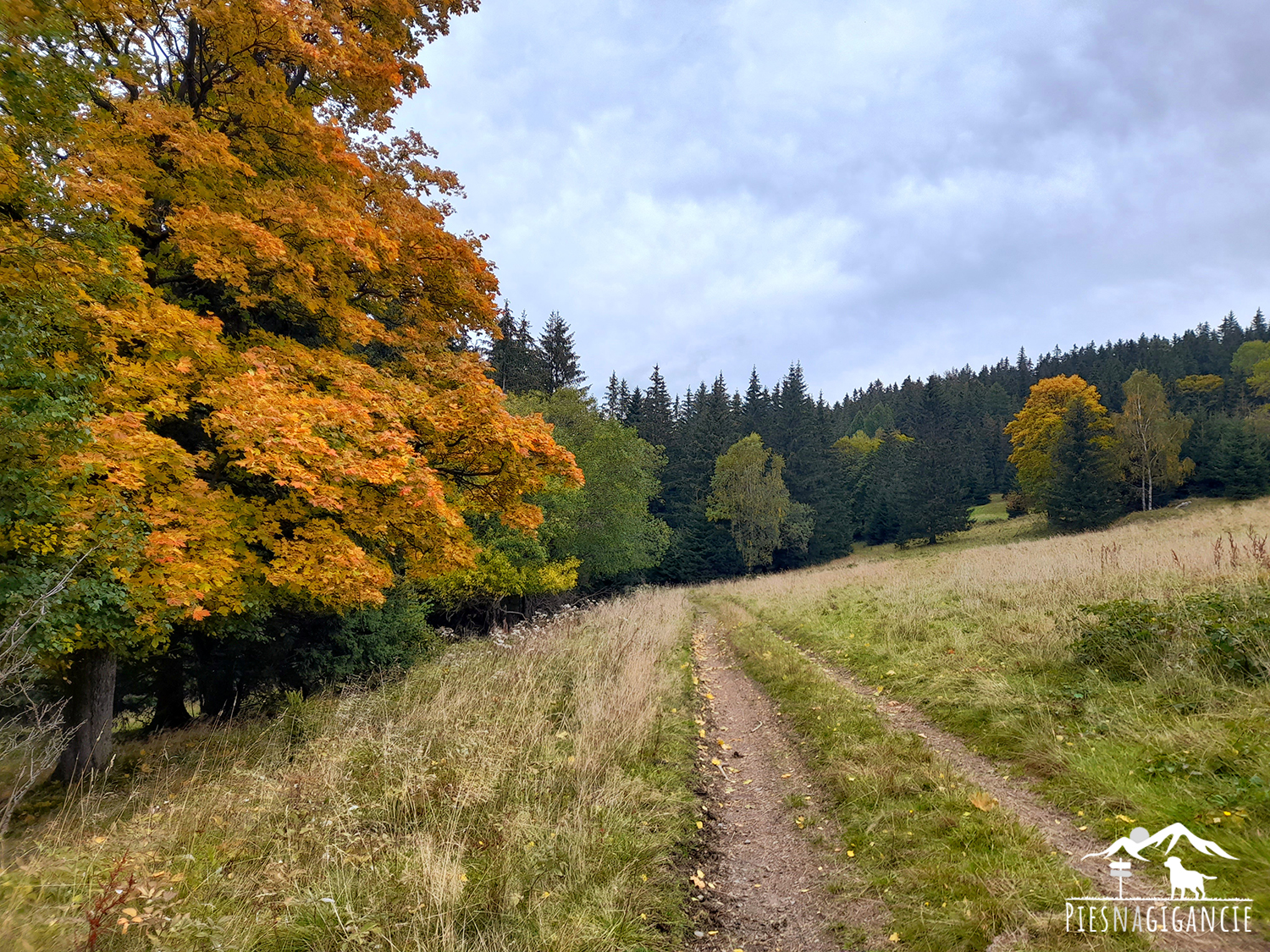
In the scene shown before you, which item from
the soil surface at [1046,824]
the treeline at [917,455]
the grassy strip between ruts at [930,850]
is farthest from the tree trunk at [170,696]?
the treeline at [917,455]

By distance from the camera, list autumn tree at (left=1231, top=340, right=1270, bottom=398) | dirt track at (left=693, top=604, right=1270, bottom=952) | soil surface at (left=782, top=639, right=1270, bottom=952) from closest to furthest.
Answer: soil surface at (left=782, top=639, right=1270, bottom=952)
dirt track at (left=693, top=604, right=1270, bottom=952)
autumn tree at (left=1231, top=340, right=1270, bottom=398)

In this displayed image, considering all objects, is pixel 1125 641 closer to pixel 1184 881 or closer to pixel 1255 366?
pixel 1184 881

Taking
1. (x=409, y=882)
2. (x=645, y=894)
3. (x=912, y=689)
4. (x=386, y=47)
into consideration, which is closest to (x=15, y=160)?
(x=386, y=47)

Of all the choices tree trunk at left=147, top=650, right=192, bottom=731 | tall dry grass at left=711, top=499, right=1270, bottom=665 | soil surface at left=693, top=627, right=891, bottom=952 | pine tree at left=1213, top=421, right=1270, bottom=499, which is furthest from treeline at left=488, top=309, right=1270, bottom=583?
soil surface at left=693, top=627, right=891, bottom=952

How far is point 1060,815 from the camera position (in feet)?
13.8

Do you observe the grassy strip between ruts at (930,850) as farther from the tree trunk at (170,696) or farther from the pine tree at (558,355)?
the pine tree at (558,355)

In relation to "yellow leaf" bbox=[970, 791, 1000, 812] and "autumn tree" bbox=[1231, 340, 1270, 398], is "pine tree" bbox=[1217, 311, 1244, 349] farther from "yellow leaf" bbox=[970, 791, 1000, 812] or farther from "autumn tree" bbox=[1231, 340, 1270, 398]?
"yellow leaf" bbox=[970, 791, 1000, 812]

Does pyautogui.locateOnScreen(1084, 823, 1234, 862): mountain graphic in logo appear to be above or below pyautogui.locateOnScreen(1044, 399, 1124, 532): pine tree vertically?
below

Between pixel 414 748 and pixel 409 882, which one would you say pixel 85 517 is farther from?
pixel 409 882

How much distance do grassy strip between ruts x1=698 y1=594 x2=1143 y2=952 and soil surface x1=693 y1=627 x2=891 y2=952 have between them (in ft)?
0.49

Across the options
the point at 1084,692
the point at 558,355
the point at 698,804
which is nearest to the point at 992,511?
the point at 558,355

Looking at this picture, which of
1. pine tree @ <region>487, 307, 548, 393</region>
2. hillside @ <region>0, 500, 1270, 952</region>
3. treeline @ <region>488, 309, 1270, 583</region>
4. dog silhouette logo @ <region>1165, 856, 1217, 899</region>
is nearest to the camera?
dog silhouette logo @ <region>1165, 856, 1217, 899</region>

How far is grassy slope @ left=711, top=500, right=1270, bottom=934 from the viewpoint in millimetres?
3832

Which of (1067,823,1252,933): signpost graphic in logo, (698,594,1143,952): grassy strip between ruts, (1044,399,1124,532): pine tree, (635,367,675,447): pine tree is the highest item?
(635,367,675,447): pine tree
